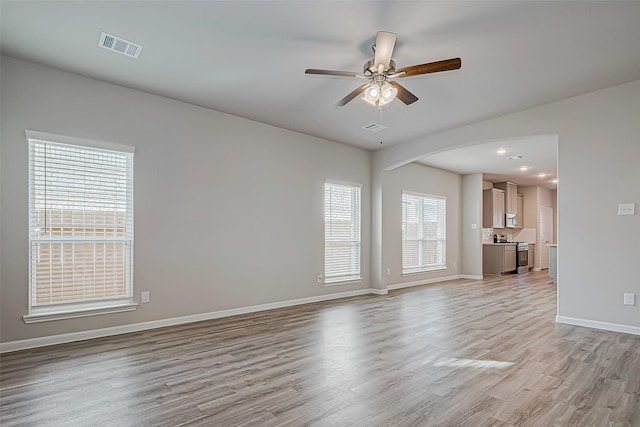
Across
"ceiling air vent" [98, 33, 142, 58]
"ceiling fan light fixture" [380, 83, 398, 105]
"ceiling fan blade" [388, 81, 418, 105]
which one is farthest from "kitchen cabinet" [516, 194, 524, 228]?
"ceiling air vent" [98, 33, 142, 58]

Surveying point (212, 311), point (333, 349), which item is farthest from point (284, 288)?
point (333, 349)

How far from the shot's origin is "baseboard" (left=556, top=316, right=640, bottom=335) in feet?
13.8

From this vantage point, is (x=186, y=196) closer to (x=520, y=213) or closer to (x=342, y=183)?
(x=342, y=183)

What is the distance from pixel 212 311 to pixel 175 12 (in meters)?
3.60

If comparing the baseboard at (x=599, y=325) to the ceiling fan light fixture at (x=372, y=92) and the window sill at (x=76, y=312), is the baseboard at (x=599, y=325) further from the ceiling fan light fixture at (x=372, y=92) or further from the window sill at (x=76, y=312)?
the window sill at (x=76, y=312)

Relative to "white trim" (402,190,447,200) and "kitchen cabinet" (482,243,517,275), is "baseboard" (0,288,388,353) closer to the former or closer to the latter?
"white trim" (402,190,447,200)

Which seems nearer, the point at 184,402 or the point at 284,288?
the point at 184,402

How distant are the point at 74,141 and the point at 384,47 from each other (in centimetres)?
339

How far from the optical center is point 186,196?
4.66 m

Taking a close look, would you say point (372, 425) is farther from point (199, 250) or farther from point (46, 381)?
point (199, 250)

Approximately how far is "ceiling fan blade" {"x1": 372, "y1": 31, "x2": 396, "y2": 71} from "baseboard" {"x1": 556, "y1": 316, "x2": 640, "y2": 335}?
409cm

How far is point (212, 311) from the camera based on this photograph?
15.9 feet

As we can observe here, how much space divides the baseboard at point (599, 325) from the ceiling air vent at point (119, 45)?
5923mm

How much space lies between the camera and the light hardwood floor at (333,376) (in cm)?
229
